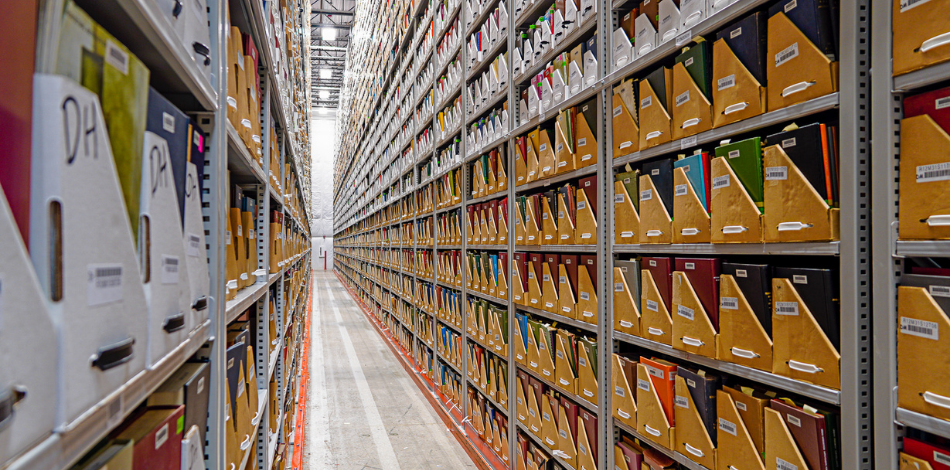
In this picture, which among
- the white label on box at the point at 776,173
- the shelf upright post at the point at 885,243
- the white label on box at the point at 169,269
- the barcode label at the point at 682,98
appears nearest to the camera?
the white label on box at the point at 169,269

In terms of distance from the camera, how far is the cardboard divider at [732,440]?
5.26ft

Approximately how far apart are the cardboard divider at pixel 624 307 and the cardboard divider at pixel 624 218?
149 millimetres

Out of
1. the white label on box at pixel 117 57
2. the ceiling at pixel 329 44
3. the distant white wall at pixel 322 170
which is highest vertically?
the ceiling at pixel 329 44

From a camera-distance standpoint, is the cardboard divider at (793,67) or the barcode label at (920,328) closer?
the barcode label at (920,328)

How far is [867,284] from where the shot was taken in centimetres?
132

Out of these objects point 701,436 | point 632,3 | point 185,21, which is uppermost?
point 632,3

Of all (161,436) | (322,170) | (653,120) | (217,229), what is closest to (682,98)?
(653,120)

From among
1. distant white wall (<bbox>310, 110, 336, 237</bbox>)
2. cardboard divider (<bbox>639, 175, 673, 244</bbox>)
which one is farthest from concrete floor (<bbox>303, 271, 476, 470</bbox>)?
distant white wall (<bbox>310, 110, 336, 237</bbox>)

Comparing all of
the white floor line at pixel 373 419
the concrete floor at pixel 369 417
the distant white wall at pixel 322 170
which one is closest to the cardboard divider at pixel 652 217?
the concrete floor at pixel 369 417

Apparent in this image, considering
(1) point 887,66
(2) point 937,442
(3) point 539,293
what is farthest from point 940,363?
(3) point 539,293

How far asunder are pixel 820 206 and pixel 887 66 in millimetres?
368

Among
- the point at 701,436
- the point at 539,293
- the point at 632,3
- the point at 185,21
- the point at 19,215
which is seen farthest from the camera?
the point at 539,293

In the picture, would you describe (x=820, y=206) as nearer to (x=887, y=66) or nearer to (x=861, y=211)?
(x=861, y=211)

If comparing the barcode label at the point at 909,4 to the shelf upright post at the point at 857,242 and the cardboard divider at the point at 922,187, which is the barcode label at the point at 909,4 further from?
the cardboard divider at the point at 922,187
